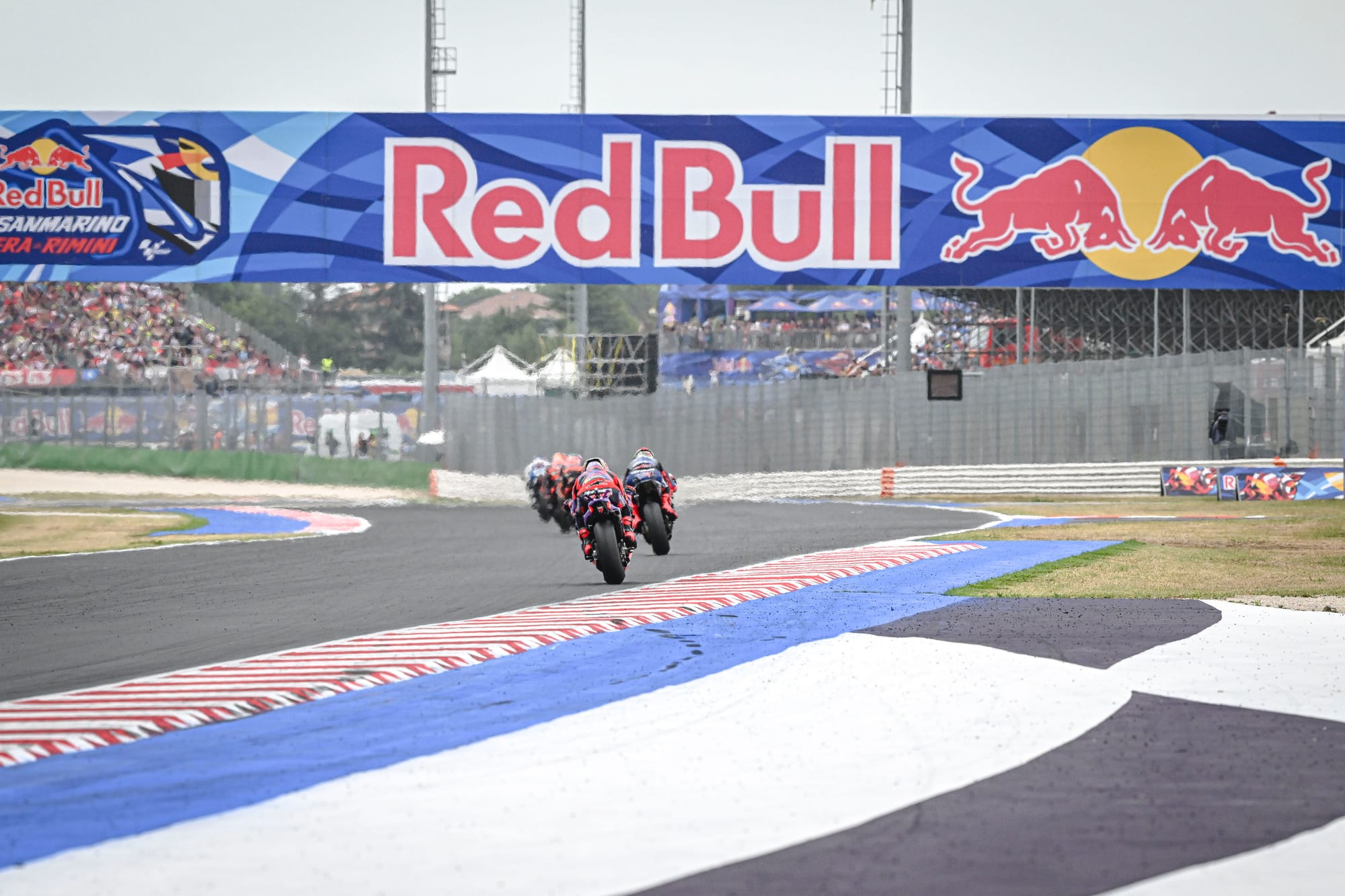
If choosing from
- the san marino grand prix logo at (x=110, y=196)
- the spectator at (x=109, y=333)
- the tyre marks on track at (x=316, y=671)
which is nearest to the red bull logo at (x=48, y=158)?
the san marino grand prix logo at (x=110, y=196)

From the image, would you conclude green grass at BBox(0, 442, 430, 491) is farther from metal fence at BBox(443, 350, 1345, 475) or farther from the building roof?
the building roof

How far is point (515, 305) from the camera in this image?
352 ft

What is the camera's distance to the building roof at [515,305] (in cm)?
10512

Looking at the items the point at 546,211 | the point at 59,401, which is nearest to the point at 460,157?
the point at 546,211

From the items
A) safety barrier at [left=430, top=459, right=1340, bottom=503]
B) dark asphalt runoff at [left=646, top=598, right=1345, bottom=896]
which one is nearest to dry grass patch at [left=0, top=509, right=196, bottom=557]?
Result: safety barrier at [left=430, top=459, right=1340, bottom=503]

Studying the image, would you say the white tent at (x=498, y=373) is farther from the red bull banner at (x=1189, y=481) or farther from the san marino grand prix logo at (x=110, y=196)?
the red bull banner at (x=1189, y=481)

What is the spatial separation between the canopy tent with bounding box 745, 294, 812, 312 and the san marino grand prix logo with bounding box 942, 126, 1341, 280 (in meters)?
35.8

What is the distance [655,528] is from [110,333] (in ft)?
138

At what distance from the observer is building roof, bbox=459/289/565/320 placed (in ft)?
345

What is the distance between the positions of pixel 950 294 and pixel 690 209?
2135 centimetres

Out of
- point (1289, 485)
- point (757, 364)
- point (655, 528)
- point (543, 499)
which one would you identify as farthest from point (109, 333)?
point (655, 528)

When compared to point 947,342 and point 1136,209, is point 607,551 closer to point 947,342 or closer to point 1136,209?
point 1136,209

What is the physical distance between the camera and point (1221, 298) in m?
49.7

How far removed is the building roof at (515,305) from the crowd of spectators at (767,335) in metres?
35.2
